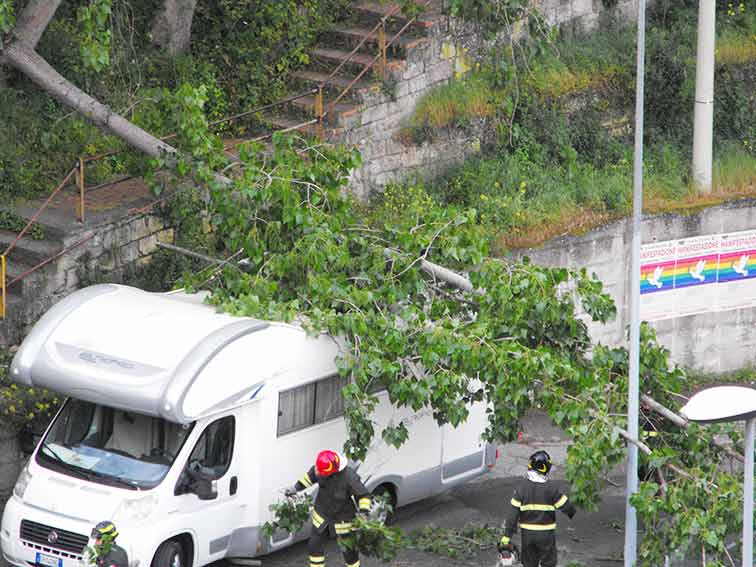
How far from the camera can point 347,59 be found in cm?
2003

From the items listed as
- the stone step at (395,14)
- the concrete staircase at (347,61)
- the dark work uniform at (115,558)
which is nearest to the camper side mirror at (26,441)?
the dark work uniform at (115,558)

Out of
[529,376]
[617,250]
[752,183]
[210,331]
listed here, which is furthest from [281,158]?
[752,183]

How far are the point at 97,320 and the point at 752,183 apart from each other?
35.7 ft

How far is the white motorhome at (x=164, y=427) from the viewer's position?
39.8ft

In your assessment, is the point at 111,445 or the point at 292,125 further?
the point at 292,125

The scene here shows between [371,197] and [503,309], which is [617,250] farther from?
[503,309]

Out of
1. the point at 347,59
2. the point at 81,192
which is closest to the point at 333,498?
the point at 81,192

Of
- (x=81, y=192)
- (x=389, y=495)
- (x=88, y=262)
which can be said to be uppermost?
(x=81, y=192)

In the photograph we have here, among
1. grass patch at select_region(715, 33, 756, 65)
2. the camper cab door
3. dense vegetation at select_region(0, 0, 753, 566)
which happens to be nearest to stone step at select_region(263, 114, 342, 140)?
dense vegetation at select_region(0, 0, 753, 566)

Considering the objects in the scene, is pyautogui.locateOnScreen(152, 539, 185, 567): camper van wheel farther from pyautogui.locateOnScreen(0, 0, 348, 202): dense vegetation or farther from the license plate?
pyautogui.locateOnScreen(0, 0, 348, 202): dense vegetation

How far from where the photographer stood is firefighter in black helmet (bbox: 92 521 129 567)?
1176 centimetres

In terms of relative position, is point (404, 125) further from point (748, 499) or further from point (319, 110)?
point (748, 499)

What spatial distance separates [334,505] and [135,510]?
5.73ft

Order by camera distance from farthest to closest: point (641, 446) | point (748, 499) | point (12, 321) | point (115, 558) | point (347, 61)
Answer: point (347, 61), point (12, 321), point (641, 446), point (115, 558), point (748, 499)
